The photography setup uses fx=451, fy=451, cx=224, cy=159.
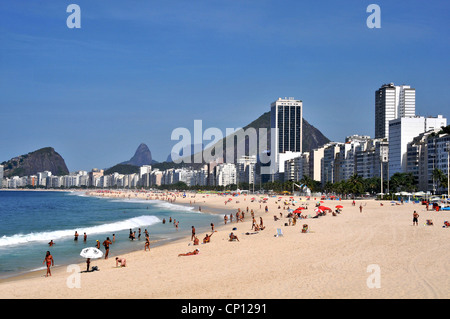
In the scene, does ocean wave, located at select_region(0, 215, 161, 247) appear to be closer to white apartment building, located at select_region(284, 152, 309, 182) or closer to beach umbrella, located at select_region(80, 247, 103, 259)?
beach umbrella, located at select_region(80, 247, 103, 259)

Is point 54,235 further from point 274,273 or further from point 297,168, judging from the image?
point 297,168

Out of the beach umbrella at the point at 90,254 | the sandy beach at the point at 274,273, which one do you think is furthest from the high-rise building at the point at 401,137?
the beach umbrella at the point at 90,254

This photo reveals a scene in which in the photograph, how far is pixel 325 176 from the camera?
146m

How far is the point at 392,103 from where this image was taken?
632 feet

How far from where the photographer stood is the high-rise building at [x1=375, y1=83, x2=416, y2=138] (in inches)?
7313

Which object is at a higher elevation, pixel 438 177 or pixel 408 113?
pixel 408 113

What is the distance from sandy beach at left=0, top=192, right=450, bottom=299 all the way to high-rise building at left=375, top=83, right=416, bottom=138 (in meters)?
175

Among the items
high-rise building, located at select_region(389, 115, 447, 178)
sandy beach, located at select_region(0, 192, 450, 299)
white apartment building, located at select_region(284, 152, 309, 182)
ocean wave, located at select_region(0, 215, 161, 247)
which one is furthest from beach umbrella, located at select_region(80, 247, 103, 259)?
white apartment building, located at select_region(284, 152, 309, 182)

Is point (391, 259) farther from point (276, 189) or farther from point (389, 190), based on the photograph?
point (276, 189)

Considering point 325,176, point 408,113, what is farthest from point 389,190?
point 408,113

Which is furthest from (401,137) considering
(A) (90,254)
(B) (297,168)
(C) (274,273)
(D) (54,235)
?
(A) (90,254)

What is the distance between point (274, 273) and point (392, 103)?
631ft

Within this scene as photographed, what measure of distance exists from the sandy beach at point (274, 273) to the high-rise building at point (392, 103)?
175m
